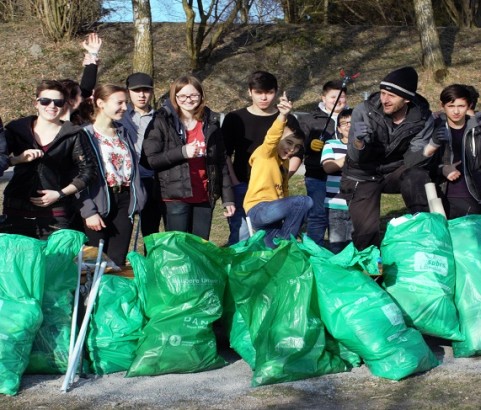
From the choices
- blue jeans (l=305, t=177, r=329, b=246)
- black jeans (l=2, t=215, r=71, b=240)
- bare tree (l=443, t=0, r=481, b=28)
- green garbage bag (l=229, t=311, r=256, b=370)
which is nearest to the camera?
green garbage bag (l=229, t=311, r=256, b=370)

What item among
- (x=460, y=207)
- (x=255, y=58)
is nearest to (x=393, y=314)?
(x=460, y=207)

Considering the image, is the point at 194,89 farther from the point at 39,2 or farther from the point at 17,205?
the point at 39,2

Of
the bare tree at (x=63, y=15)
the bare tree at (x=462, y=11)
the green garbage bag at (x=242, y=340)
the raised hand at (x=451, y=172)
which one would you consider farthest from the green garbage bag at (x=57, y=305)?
the bare tree at (x=462, y=11)

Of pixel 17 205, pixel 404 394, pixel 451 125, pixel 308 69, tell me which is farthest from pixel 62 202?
pixel 308 69

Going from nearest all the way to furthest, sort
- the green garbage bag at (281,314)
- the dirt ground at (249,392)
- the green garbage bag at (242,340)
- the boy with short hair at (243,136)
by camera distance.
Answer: the dirt ground at (249,392) → the green garbage bag at (281,314) → the green garbage bag at (242,340) → the boy with short hair at (243,136)

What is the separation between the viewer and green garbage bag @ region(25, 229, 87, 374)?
4.45 meters

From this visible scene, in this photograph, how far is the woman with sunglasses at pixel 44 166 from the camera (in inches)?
204

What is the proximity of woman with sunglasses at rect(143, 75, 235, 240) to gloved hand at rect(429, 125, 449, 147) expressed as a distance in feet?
4.69

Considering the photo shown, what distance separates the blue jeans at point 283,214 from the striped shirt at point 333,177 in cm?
75

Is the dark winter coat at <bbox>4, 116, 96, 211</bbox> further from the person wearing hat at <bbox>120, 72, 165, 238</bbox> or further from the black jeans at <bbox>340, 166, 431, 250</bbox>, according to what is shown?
the black jeans at <bbox>340, 166, 431, 250</bbox>

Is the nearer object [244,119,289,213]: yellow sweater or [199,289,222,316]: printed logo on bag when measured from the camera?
[199,289,222,316]: printed logo on bag

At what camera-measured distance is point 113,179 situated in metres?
5.51

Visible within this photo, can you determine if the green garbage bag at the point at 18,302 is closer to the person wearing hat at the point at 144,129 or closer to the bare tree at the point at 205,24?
the person wearing hat at the point at 144,129

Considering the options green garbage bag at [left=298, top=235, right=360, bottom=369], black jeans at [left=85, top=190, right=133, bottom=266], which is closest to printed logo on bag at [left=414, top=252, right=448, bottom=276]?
Answer: green garbage bag at [left=298, top=235, right=360, bottom=369]
